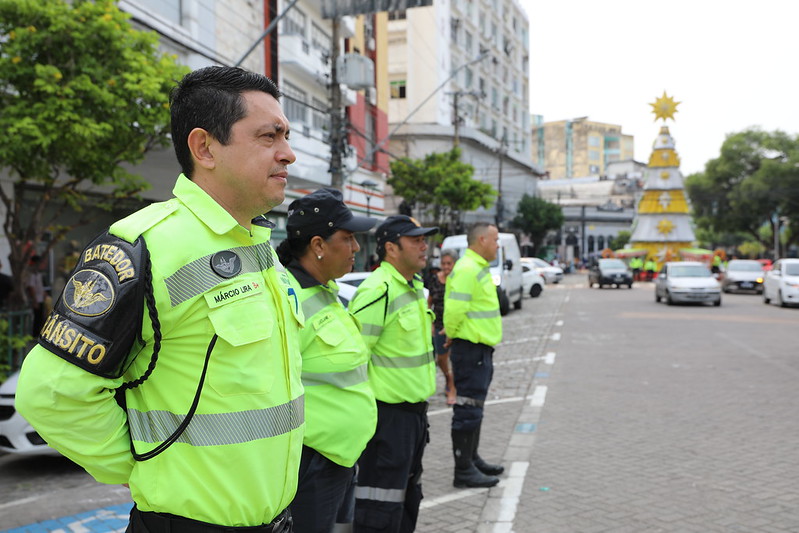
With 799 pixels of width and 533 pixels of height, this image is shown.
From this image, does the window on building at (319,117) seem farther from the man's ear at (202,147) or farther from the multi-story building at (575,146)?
the multi-story building at (575,146)

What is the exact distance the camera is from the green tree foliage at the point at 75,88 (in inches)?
307

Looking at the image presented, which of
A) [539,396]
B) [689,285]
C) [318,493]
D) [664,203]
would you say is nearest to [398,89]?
[664,203]

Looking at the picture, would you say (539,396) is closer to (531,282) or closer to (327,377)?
(327,377)

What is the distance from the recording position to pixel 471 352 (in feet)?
17.8

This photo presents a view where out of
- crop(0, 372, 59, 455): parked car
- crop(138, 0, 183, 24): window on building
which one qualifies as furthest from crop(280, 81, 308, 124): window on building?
crop(0, 372, 59, 455): parked car

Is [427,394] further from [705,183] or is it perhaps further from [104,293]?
[705,183]

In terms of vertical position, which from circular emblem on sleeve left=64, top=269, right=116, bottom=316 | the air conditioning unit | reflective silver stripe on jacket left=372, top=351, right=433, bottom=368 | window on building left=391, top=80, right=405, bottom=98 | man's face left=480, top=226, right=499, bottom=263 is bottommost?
reflective silver stripe on jacket left=372, top=351, right=433, bottom=368

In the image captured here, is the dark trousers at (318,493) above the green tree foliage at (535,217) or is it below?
below

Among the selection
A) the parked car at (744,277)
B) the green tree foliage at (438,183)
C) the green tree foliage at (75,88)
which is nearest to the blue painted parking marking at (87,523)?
the green tree foliage at (75,88)

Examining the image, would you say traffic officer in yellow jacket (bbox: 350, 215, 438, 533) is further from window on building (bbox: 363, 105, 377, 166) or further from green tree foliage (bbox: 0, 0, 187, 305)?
window on building (bbox: 363, 105, 377, 166)

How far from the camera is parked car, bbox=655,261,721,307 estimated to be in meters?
22.8

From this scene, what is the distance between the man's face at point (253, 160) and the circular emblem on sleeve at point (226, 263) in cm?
14

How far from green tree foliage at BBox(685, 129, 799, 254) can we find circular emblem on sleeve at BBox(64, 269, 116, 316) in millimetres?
54307

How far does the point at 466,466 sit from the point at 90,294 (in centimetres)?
424
